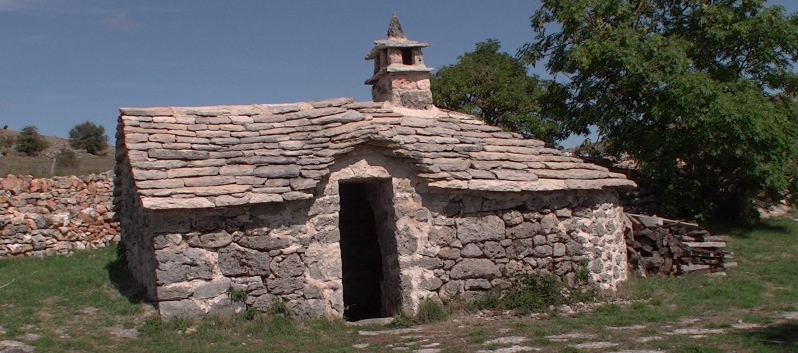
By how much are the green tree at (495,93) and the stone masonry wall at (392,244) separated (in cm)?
707

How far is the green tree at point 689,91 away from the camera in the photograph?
47.0 feet

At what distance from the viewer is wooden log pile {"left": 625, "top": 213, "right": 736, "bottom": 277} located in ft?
39.0

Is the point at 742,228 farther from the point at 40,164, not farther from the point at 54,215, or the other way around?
the point at 40,164

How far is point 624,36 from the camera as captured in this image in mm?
15445

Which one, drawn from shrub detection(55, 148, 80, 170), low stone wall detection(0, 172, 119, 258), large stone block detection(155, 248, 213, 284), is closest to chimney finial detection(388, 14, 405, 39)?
large stone block detection(155, 248, 213, 284)

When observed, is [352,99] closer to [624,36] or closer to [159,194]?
[159,194]

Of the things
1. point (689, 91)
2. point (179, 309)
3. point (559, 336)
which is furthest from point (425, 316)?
point (689, 91)

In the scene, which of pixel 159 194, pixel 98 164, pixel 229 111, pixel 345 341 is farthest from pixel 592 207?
pixel 98 164

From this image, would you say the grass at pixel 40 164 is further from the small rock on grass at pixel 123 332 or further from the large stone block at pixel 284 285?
the large stone block at pixel 284 285

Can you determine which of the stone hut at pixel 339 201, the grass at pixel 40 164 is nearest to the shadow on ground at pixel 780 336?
the stone hut at pixel 339 201

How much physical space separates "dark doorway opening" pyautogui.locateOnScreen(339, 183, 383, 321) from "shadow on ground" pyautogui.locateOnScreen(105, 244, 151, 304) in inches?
128

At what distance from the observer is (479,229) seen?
32.4ft

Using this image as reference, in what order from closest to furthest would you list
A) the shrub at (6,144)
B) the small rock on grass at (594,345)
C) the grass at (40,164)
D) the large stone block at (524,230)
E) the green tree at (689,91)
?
1. the small rock on grass at (594,345)
2. the large stone block at (524,230)
3. the green tree at (689,91)
4. the grass at (40,164)
5. the shrub at (6,144)

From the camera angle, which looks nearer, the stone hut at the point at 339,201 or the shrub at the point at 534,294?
the stone hut at the point at 339,201
